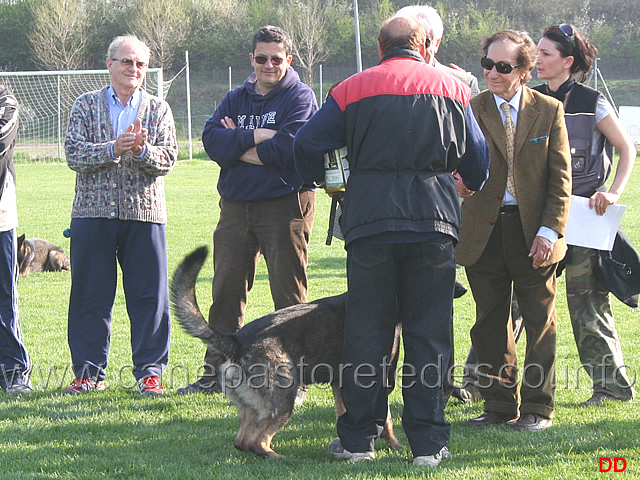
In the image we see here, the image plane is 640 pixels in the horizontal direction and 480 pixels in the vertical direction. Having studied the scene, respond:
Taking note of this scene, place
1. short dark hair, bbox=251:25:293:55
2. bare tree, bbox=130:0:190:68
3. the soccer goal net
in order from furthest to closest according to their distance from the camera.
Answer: bare tree, bbox=130:0:190:68 → the soccer goal net → short dark hair, bbox=251:25:293:55

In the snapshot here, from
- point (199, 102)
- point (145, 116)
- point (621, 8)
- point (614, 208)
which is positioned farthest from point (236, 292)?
point (621, 8)

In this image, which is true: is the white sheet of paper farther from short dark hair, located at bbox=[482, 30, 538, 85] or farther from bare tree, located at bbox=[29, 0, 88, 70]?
bare tree, located at bbox=[29, 0, 88, 70]

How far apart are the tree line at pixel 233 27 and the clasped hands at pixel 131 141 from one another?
39105 mm

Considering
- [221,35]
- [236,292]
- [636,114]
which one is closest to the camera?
[236,292]

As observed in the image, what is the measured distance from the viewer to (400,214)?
343 cm

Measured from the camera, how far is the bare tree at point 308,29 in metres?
45.1

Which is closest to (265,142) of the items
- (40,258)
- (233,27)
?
(40,258)

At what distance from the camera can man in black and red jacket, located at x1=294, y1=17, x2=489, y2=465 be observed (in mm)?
3436

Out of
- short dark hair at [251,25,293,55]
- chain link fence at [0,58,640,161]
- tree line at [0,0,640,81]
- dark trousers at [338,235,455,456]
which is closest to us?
dark trousers at [338,235,455,456]

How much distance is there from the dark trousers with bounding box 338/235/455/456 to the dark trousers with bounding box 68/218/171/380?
1.93m

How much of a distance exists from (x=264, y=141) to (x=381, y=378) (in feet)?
6.20

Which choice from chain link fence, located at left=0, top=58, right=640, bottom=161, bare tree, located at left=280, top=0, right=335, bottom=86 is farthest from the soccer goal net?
bare tree, located at left=280, top=0, right=335, bottom=86

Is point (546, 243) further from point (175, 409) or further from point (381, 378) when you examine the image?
point (175, 409)

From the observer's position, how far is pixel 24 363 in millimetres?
5211
